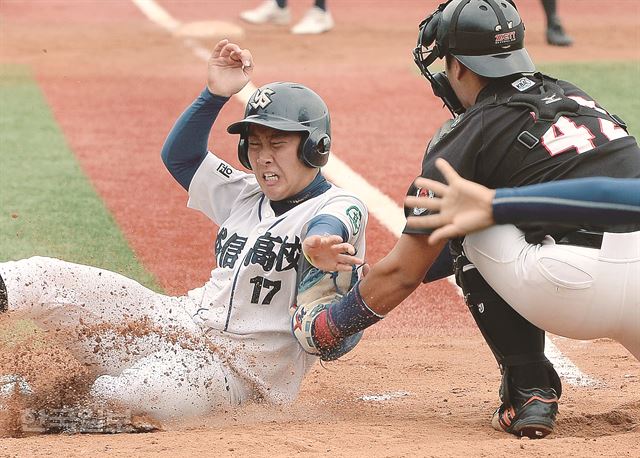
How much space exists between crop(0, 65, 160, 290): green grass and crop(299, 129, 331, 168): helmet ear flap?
1.93 m

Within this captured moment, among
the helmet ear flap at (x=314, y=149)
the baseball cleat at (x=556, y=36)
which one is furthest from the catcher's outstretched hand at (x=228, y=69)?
the baseball cleat at (x=556, y=36)

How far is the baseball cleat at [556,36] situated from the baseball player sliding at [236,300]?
29.4 feet

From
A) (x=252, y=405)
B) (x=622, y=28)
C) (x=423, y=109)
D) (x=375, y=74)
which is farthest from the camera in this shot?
(x=622, y=28)

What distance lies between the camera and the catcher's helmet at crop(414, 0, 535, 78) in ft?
12.5

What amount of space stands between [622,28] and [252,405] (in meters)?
11.1

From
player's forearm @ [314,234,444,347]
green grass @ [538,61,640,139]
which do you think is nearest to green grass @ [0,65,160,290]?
player's forearm @ [314,234,444,347]

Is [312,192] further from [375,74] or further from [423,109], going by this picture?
[375,74]

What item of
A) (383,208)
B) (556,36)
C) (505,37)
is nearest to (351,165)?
(383,208)

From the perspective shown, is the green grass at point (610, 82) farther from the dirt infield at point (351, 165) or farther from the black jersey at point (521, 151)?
the black jersey at point (521, 151)

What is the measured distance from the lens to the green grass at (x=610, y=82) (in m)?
9.59

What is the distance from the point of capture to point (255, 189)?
4383 millimetres

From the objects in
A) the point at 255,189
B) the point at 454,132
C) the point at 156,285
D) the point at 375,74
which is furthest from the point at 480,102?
Result: the point at 375,74

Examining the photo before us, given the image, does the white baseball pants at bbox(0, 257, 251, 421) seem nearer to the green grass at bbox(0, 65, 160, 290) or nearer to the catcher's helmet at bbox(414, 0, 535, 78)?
the catcher's helmet at bbox(414, 0, 535, 78)

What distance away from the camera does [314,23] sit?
45.6 feet
